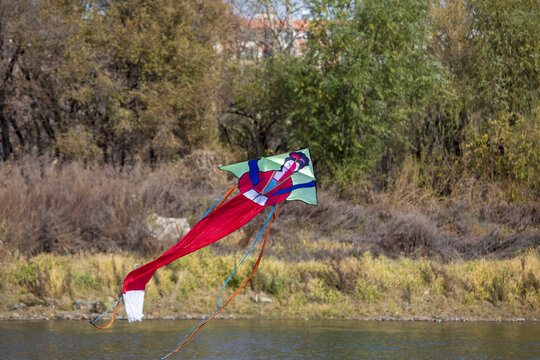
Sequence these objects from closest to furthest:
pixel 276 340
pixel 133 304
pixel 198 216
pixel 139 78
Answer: pixel 133 304 < pixel 276 340 < pixel 198 216 < pixel 139 78

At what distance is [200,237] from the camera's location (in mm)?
7527

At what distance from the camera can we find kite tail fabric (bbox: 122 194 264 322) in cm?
747

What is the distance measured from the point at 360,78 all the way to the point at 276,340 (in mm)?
15835

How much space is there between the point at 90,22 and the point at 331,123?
8804mm

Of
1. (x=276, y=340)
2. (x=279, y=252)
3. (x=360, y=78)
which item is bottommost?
(x=276, y=340)

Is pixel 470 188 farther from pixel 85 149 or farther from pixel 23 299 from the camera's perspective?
pixel 23 299

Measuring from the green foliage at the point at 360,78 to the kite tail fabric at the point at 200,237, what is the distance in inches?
800

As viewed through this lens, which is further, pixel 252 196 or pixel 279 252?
pixel 279 252

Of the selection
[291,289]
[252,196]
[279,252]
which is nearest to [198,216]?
[279,252]

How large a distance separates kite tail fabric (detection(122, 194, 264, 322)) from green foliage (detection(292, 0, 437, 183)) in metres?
20.3

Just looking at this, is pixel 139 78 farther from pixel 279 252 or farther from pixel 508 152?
pixel 508 152

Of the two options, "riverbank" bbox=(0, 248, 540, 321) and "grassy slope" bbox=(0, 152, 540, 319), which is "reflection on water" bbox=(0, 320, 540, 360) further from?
"grassy slope" bbox=(0, 152, 540, 319)

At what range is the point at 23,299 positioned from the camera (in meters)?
16.1

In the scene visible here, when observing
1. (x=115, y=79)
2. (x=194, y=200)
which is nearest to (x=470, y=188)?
(x=194, y=200)
